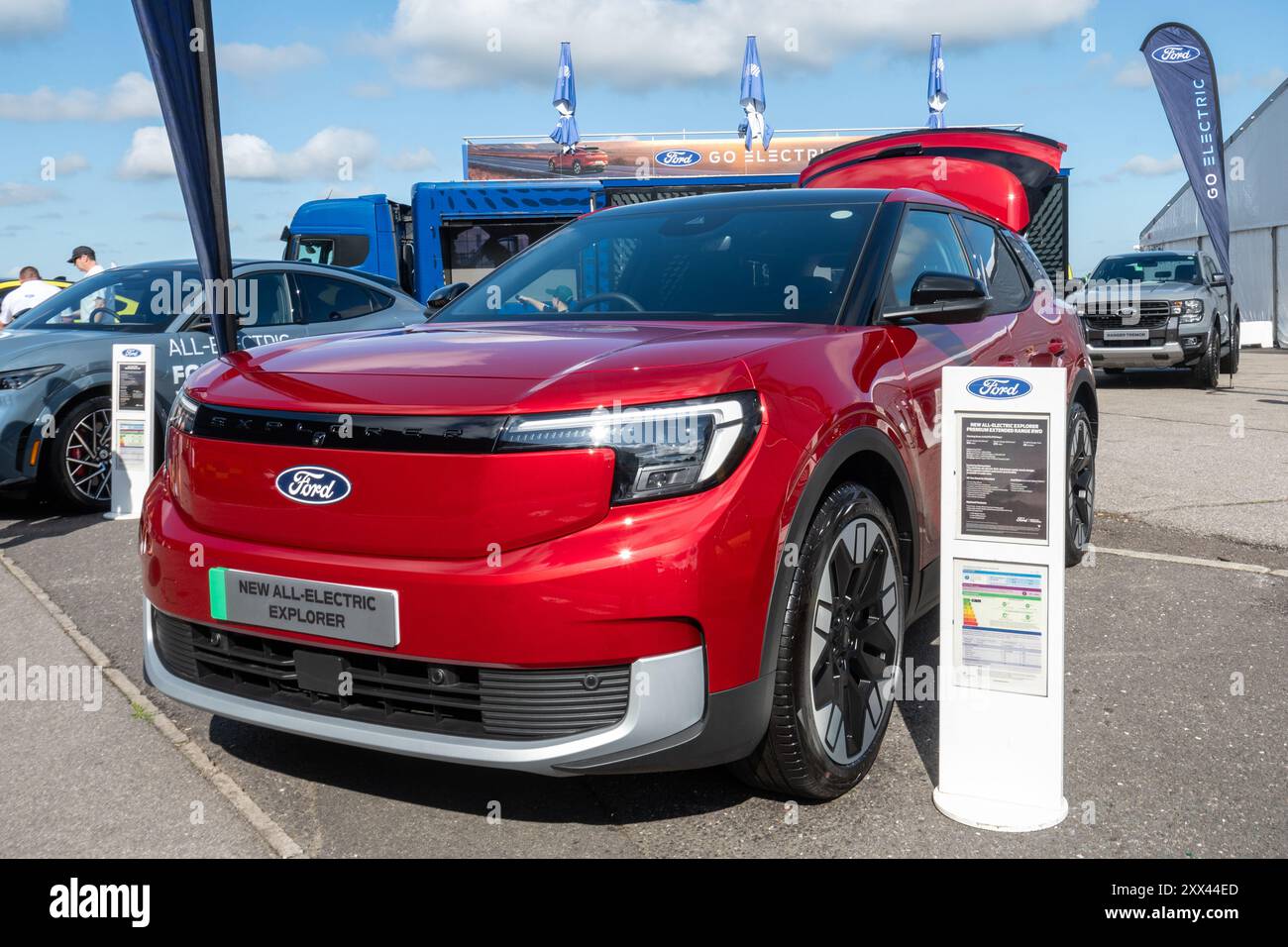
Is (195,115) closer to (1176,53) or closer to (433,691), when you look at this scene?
(433,691)

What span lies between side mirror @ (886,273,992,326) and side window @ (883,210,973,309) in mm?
70

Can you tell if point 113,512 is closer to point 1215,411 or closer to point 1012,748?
point 1012,748

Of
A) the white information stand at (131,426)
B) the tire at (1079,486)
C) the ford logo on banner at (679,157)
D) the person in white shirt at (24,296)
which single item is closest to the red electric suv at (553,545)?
the tire at (1079,486)

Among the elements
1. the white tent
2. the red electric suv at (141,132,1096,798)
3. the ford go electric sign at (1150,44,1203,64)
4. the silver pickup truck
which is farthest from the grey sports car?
the white tent

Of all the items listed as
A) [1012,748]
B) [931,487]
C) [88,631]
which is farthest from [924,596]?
[88,631]

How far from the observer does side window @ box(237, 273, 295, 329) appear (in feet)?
26.4

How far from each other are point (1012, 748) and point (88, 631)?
3632 millimetres

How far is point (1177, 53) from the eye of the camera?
50.5ft

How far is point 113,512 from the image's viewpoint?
743 centimetres

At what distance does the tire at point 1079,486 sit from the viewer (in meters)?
5.36

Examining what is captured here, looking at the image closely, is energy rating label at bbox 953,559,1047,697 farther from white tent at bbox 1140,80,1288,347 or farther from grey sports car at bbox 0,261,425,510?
white tent at bbox 1140,80,1288,347

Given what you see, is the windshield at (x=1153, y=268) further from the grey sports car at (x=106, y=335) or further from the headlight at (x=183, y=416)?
the headlight at (x=183, y=416)

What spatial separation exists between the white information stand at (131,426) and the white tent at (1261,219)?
22274 mm

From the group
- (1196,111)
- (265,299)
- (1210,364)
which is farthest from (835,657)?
(1196,111)
